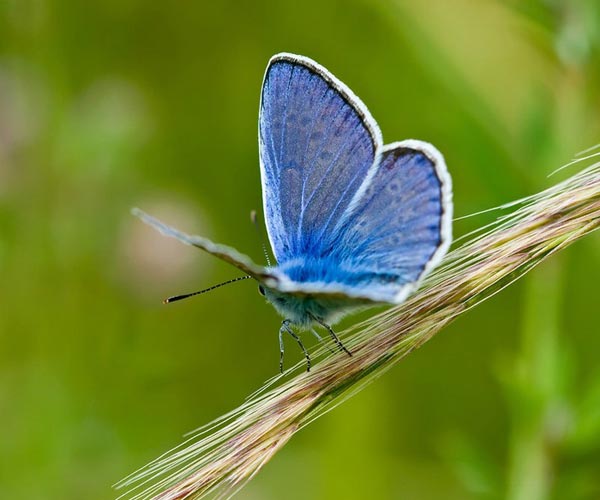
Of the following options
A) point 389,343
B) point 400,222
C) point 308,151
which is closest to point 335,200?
point 308,151

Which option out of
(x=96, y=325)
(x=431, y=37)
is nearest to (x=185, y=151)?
(x=96, y=325)

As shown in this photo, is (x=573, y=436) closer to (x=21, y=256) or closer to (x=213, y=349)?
(x=213, y=349)

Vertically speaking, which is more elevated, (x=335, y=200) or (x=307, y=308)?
(x=335, y=200)

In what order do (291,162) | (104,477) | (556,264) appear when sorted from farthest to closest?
1. (104,477)
2. (556,264)
3. (291,162)

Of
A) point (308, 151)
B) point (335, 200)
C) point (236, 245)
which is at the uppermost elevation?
point (236, 245)

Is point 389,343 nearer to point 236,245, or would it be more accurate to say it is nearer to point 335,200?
point 335,200

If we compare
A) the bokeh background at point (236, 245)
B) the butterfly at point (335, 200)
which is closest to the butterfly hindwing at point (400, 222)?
the butterfly at point (335, 200)

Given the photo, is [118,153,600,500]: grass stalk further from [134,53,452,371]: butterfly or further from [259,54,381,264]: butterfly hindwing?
[259,54,381,264]: butterfly hindwing
